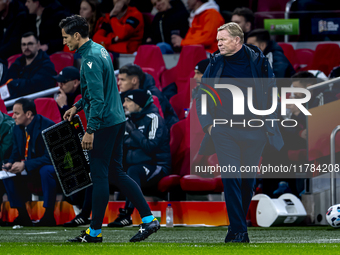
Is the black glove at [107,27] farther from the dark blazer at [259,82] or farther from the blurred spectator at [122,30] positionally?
the dark blazer at [259,82]

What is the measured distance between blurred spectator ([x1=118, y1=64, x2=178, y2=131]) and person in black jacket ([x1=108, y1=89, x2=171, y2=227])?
25cm

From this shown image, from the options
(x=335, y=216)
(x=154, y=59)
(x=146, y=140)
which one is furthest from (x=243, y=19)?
(x=335, y=216)

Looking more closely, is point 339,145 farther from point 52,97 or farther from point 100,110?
point 52,97

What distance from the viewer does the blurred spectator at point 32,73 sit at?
29.1 ft

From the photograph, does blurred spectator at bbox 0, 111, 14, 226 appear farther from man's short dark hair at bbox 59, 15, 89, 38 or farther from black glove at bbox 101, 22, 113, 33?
man's short dark hair at bbox 59, 15, 89, 38

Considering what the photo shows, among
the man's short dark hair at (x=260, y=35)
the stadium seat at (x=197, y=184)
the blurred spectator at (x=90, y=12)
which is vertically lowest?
the stadium seat at (x=197, y=184)

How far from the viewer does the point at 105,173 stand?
4.09 metres

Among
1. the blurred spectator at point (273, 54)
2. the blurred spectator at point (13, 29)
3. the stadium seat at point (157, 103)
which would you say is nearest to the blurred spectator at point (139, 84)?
the stadium seat at point (157, 103)

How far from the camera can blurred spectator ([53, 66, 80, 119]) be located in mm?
7590

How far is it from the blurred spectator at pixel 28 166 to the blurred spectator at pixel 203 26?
2.85 m


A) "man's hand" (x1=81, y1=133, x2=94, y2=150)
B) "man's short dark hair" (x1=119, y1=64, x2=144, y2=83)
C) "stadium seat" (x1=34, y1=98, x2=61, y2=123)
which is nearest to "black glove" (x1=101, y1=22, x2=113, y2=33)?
"stadium seat" (x1=34, y1=98, x2=61, y2=123)

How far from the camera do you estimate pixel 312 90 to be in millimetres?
6602

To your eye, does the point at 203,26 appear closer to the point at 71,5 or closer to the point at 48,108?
the point at 48,108

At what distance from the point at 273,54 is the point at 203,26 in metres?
1.59
